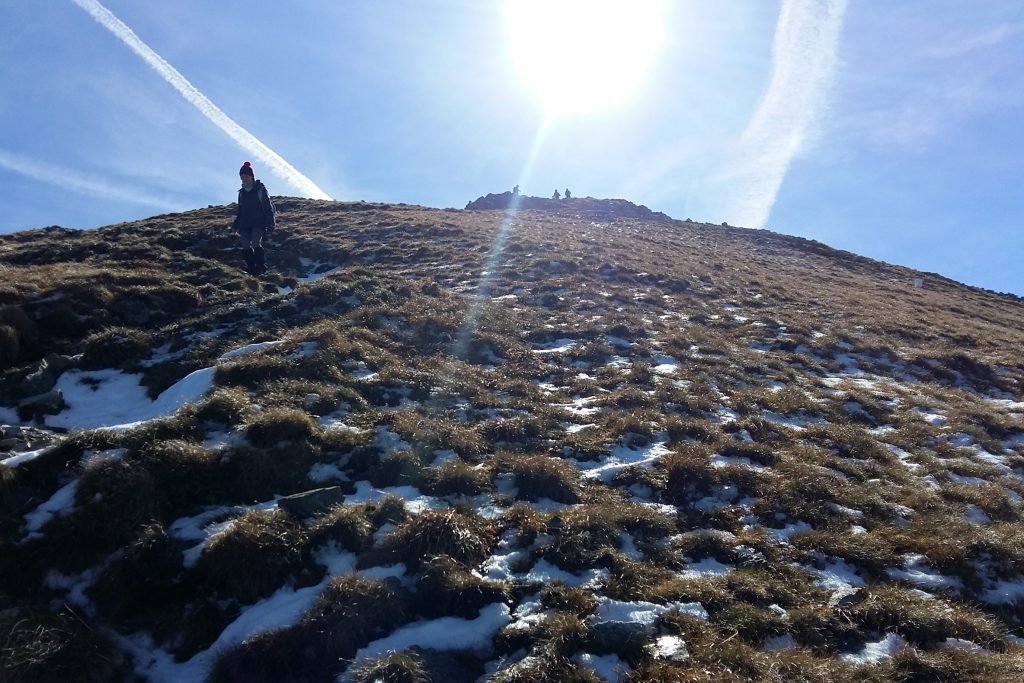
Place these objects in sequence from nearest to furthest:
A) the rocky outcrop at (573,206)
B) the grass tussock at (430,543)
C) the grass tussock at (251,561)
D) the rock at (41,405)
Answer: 1. the grass tussock at (251,561)
2. the grass tussock at (430,543)
3. the rock at (41,405)
4. the rocky outcrop at (573,206)

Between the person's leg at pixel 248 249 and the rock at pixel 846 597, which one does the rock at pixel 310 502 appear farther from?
the person's leg at pixel 248 249

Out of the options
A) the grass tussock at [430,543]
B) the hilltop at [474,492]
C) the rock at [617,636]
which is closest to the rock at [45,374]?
the hilltop at [474,492]

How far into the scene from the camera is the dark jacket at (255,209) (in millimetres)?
20406

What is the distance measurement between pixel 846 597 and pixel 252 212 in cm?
1956

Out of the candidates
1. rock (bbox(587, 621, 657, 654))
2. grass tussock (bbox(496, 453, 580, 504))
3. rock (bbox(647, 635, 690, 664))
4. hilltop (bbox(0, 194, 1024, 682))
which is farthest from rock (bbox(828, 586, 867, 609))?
grass tussock (bbox(496, 453, 580, 504))

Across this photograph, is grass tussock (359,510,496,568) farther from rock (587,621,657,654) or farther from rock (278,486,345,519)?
rock (587,621,657,654)

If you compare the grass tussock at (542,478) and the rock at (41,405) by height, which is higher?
the grass tussock at (542,478)

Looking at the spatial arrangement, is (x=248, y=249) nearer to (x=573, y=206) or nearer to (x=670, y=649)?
(x=670, y=649)

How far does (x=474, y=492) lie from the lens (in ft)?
31.0

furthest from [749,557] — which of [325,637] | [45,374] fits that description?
[45,374]

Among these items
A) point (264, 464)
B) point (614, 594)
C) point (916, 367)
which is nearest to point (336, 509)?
point (264, 464)

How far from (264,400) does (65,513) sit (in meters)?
3.63

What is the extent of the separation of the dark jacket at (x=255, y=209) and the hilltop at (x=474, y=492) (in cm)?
221

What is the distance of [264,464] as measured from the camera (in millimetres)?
9125
